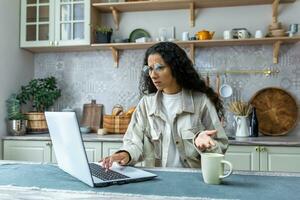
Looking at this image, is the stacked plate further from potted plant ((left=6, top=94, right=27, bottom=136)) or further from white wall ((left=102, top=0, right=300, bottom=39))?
potted plant ((left=6, top=94, right=27, bottom=136))

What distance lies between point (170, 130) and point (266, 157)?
3.69ft

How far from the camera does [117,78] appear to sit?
324 centimetres

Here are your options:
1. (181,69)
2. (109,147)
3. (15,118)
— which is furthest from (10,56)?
(181,69)

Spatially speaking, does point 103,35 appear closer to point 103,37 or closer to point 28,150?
point 103,37

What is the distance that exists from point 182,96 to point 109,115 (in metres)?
1.46

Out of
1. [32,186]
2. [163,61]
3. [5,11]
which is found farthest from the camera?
[5,11]

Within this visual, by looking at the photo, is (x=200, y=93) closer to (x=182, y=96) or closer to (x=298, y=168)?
(x=182, y=96)

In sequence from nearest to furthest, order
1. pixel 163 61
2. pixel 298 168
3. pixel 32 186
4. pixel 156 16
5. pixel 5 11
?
1. pixel 32 186
2. pixel 163 61
3. pixel 298 168
4. pixel 5 11
5. pixel 156 16

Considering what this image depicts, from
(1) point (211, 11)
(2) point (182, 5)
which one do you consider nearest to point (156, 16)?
(2) point (182, 5)

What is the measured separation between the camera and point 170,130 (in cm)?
162

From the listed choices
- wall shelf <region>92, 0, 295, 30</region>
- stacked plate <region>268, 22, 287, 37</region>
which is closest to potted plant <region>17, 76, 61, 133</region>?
wall shelf <region>92, 0, 295, 30</region>

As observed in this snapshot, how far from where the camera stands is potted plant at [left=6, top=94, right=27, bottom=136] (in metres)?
2.93

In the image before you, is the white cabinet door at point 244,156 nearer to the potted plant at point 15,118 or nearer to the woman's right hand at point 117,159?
the woman's right hand at point 117,159

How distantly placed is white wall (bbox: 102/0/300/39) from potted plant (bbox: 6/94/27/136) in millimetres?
1114
